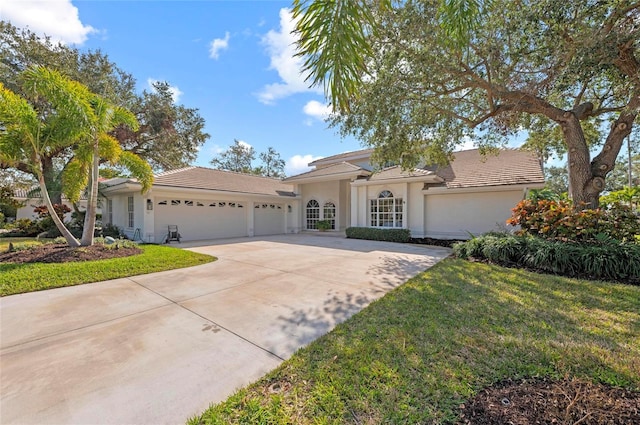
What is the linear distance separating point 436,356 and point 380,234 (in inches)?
470

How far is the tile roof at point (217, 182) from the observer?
14.2 metres

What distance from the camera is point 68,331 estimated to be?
3785mm

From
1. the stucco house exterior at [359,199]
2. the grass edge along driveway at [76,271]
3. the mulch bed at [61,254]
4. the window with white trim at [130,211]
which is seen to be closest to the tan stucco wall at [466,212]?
the stucco house exterior at [359,199]

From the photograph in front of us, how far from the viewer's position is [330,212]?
1955cm

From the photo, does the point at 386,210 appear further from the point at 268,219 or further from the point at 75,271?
the point at 75,271

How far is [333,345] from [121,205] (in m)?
17.7

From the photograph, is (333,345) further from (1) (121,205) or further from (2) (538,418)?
(1) (121,205)

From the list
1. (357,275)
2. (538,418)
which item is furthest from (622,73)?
(538,418)

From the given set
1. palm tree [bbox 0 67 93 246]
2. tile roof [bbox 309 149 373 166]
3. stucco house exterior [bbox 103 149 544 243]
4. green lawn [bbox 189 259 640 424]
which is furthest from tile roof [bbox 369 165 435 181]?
palm tree [bbox 0 67 93 246]

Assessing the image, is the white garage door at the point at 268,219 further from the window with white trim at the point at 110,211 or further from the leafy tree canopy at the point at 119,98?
the leafy tree canopy at the point at 119,98

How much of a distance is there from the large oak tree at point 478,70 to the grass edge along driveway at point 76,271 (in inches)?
274

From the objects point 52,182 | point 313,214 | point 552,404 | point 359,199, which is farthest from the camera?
point 313,214

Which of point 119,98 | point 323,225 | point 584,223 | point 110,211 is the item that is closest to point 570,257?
point 584,223

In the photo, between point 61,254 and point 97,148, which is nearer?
point 61,254
